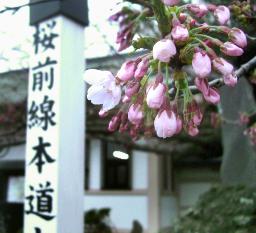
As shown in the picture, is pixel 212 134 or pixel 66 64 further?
pixel 212 134

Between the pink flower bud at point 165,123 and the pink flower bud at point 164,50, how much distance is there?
0.52ft

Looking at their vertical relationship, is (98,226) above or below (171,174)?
below

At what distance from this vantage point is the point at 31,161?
5418 millimetres

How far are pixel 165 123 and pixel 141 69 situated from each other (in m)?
0.18

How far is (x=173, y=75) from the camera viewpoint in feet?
4.83

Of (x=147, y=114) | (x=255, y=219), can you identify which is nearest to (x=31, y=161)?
(x=255, y=219)

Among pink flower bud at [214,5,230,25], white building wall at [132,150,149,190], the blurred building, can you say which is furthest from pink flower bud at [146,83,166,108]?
white building wall at [132,150,149,190]

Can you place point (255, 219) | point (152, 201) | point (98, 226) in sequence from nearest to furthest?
point (255, 219) → point (98, 226) → point (152, 201)

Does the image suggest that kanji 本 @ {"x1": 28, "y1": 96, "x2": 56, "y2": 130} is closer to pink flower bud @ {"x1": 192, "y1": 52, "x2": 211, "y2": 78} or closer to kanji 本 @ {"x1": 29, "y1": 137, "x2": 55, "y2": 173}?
kanji 本 @ {"x1": 29, "y1": 137, "x2": 55, "y2": 173}

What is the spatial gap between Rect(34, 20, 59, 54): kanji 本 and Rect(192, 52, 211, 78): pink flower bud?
429cm

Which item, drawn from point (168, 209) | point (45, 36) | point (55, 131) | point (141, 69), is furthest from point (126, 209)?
point (141, 69)

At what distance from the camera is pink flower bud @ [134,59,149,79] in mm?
1385

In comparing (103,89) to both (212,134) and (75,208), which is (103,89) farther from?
(212,134)

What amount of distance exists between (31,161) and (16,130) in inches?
141
